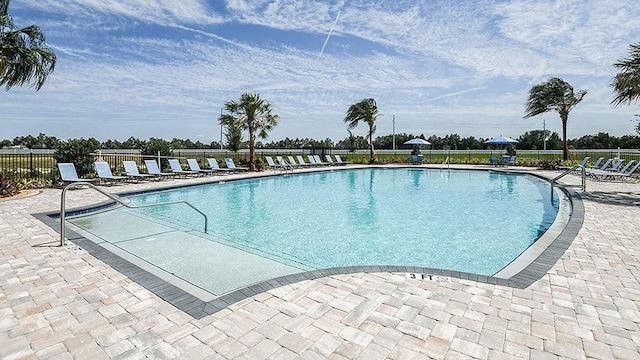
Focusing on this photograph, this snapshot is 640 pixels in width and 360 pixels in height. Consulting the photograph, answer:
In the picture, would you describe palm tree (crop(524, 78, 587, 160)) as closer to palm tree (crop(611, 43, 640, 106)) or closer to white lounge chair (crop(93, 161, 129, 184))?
palm tree (crop(611, 43, 640, 106))

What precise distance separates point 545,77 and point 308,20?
57.6 ft

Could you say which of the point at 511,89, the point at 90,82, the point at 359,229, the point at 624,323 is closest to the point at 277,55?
the point at 90,82

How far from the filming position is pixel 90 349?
7.43 ft

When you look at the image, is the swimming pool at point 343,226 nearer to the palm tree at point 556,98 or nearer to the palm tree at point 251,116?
the palm tree at point 251,116

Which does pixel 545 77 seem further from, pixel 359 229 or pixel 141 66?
pixel 141 66

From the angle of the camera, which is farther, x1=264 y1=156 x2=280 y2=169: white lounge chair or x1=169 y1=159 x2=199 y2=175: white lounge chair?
x1=264 y1=156 x2=280 y2=169: white lounge chair

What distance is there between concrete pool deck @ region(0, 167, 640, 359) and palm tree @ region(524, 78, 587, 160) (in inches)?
824

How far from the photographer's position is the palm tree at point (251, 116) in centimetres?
1800

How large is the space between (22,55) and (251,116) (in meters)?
10.4

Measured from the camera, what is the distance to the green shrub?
→ 1173 cm

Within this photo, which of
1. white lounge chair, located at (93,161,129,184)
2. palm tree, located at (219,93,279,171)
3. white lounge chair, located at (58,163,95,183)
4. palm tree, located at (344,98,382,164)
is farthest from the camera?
palm tree, located at (344,98,382,164)

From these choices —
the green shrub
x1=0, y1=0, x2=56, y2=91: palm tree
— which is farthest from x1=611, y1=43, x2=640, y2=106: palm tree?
the green shrub

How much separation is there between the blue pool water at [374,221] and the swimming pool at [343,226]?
19mm

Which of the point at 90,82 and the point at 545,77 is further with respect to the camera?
the point at 545,77
